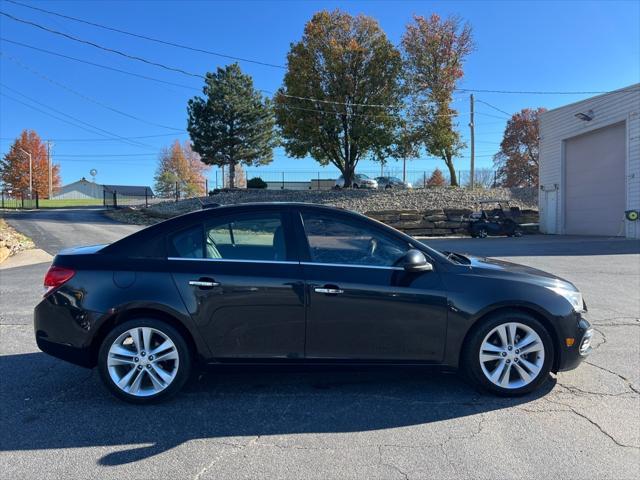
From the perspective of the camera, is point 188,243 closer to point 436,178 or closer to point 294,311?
point 294,311

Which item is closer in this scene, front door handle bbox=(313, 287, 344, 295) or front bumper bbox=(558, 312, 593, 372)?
front door handle bbox=(313, 287, 344, 295)

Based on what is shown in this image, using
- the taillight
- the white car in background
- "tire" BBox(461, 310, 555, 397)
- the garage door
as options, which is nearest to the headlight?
"tire" BBox(461, 310, 555, 397)

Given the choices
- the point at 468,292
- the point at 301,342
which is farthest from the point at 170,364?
the point at 468,292

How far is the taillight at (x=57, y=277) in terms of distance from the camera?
3850 mm

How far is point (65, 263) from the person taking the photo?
391cm

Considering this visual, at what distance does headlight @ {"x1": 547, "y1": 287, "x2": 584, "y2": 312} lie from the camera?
396cm

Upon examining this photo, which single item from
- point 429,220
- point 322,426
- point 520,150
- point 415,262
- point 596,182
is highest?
point 520,150

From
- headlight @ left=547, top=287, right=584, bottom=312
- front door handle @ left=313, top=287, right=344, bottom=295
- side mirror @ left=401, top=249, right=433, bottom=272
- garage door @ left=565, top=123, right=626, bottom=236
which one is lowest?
headlight @ left=547, top=287, right=584, bottom=312

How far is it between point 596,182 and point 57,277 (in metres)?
22.4

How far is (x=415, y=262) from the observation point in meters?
3.73

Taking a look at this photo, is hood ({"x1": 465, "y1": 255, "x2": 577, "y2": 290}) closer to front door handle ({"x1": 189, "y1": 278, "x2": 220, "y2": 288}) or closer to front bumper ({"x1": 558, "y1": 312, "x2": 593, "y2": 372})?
front bumper ({"x1": 558, "y1": 312, "x2": 593, "y2": 372})

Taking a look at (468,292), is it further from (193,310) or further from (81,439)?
(81,439)

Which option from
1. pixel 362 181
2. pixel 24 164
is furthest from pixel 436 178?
pixel 24 164

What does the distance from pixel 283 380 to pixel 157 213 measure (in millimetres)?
23861
